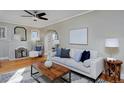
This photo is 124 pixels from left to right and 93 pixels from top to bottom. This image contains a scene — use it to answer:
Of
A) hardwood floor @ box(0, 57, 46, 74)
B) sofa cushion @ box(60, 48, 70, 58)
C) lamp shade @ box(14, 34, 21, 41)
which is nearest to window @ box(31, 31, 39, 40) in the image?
lamp shade @ box(14, 34, 21, 41)

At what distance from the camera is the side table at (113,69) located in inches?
96.3

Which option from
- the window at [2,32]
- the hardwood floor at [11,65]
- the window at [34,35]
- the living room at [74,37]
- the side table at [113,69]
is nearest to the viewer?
the side table at [113,69]

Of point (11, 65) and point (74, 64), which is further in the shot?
point (11, 65)

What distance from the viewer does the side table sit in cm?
245

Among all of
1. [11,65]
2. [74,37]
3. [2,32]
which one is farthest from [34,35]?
[74,37]

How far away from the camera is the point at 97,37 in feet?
10.3

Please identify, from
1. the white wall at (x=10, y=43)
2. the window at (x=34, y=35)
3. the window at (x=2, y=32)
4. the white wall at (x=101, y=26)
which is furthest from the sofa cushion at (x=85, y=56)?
the window at (x=2, y=32)

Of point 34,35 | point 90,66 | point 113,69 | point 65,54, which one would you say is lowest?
point 113,69

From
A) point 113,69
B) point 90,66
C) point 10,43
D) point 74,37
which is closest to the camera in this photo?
point 90,66

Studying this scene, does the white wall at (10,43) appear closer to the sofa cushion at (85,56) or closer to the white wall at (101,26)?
the white wall at (101,26)

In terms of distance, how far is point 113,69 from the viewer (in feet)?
8.48

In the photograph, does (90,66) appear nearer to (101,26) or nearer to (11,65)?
(101,26)

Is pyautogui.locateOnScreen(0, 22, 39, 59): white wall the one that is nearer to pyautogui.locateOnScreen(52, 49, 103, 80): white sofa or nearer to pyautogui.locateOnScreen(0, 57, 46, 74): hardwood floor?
Answer: pyautogui.locateOnScreen(0, 57, 46, 74): hardwood floor
